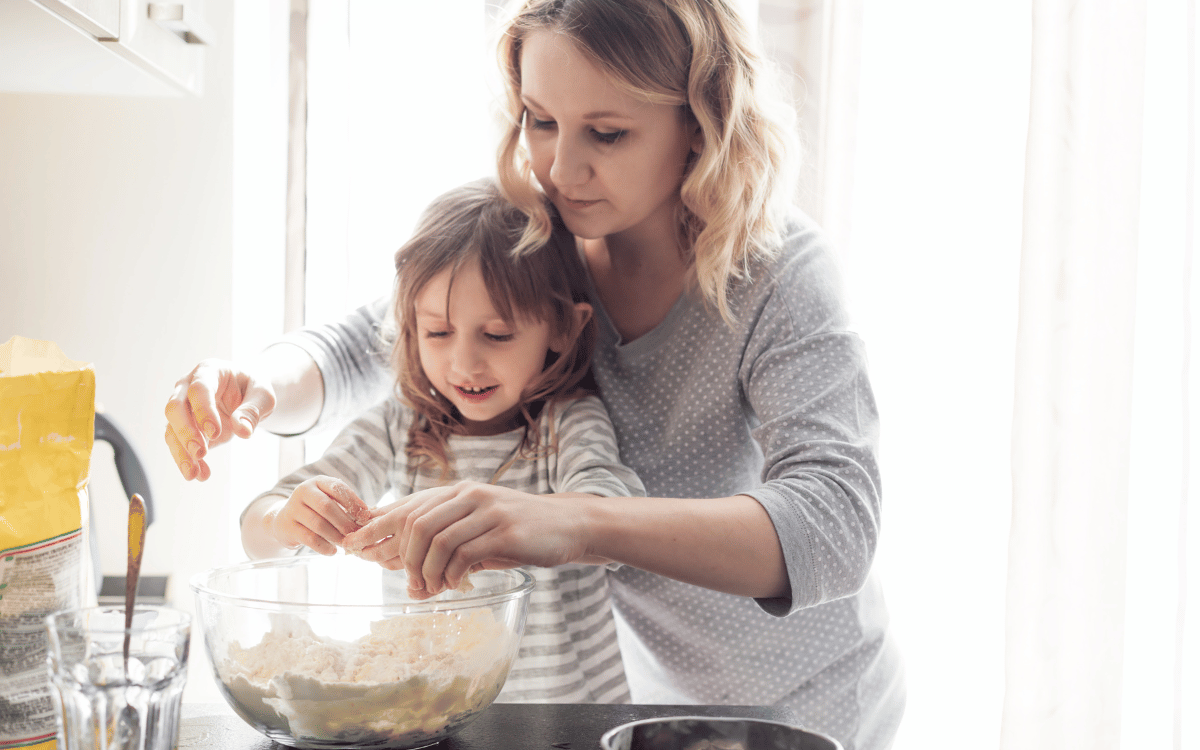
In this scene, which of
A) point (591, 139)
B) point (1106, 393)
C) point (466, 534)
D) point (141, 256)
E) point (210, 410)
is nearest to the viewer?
point (466, 534)

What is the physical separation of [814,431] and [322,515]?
48 centimetres

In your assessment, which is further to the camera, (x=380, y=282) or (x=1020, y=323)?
(x=380, y=282)

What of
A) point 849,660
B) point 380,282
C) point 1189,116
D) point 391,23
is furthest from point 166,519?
point 1189,116

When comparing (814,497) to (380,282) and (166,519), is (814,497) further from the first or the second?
(166,519)

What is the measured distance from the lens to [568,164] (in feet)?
3.16

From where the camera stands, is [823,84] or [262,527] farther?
[823,84]

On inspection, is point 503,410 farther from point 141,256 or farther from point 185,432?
point 141,256

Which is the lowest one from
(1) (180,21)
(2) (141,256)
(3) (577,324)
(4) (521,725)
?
(4) (521,725)

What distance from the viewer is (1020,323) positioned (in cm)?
143

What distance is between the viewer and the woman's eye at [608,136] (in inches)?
38.7

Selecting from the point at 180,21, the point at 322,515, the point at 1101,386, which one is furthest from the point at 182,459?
the point at 1101,386

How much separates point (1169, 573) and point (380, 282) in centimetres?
152

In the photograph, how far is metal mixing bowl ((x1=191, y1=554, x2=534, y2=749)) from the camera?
22.2 inches

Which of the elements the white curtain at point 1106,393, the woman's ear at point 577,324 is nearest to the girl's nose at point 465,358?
the woman's ear at point 577,324
